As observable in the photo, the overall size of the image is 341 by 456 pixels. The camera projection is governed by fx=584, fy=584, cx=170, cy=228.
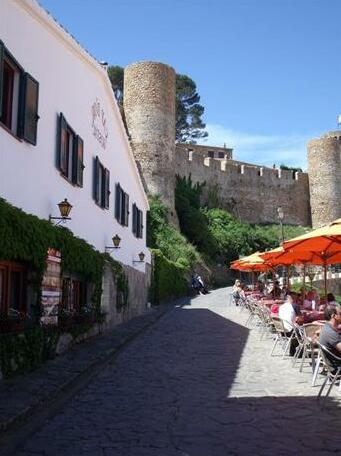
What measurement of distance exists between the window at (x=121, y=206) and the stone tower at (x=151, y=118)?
831 inches

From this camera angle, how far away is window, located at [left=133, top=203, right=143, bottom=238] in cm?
2252

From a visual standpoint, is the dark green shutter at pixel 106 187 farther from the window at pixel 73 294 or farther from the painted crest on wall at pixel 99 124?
the window at pixel 73 294

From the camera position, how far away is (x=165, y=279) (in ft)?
93.9

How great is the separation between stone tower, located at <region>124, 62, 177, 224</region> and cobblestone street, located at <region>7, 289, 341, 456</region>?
31277 mm

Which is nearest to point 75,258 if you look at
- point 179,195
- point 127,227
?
point 127,227

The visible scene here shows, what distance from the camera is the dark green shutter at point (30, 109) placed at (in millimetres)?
8703

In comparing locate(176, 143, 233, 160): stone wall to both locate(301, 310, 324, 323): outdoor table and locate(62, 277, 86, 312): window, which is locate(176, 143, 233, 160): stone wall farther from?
locate(301, 310, 324, 323): outdoor table

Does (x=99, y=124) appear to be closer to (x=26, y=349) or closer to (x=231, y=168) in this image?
(x=26, y=349)

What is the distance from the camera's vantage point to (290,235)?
55.5 meters

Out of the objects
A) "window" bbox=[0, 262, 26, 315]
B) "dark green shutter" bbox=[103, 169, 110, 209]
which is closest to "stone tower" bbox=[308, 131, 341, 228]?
"dark green shutter" bbox=[103, 169, 110, 209]

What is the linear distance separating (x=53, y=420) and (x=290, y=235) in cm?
5126

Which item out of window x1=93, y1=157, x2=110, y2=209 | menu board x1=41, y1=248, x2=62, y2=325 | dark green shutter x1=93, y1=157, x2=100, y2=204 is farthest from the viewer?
window x1=93, y1=157, x2=110, y2=209

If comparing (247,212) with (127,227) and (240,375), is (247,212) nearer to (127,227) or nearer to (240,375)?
(127,227)

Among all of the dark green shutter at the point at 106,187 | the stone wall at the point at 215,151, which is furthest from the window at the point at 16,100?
the stone wall at the point at 215,151
